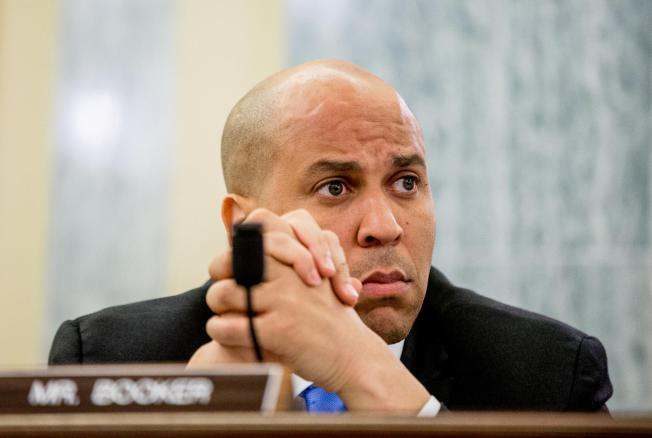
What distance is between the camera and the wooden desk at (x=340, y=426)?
45cm

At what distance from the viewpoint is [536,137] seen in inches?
108

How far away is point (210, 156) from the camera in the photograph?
106 inches

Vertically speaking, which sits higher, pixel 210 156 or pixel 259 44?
pixel 259 44

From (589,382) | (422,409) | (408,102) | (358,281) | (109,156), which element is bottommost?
(589,382)

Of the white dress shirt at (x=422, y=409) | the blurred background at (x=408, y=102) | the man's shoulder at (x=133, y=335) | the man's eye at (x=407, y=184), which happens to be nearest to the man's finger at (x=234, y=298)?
the white dress shirt at (x=422, y=409)

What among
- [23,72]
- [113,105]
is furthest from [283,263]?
[23,72]

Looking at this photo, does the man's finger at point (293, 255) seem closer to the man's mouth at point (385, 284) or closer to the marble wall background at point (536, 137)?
the man's mouth at point (385, 284)

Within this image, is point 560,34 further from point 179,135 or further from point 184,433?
point 184,433

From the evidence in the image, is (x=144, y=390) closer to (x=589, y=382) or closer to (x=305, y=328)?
(x=305, y=328)

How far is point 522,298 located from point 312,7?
4.48 ft

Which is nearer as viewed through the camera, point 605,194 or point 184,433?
point 184,433

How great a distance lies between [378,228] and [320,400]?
11.0 inches

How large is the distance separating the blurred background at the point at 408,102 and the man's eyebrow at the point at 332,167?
4.99 feet

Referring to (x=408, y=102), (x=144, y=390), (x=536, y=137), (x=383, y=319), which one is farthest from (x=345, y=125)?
(x=536, y=137)
